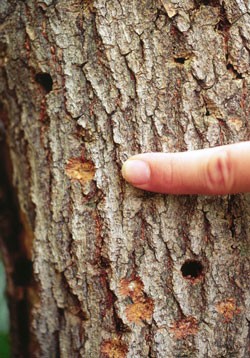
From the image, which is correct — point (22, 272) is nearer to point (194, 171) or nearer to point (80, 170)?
point (80, 170)

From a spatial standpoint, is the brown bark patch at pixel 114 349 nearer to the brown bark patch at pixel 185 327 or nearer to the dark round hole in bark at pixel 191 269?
the brown bark patch at pixel 185 327

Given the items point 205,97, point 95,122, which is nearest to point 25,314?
point 95,122

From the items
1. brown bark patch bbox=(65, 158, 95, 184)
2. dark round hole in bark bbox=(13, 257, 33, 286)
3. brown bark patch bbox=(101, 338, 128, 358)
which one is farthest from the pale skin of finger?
dark round hole in bark bbox=(13, 257, 33, 286)

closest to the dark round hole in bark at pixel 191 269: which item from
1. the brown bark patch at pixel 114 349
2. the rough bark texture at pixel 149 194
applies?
the rough bark texture at pixel 149 194

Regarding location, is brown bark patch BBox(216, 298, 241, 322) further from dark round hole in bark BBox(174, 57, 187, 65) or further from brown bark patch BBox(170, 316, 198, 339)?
dark round hole in bark BBox(174, 57, 187, 65)

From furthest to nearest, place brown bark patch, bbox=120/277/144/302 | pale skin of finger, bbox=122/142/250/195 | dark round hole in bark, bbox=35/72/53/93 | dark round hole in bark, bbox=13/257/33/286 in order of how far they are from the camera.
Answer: dark round hole in bark, bbox=13/257/33/286, dark round hole in bark, bbox=35/72/53/93, brown bark patch, bbox=120/277/144/302, pale skin of finger, bbox=122/142/250/195

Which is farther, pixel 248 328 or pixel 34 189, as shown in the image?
pixel 34 189

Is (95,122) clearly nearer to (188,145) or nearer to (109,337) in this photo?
(188,145)
